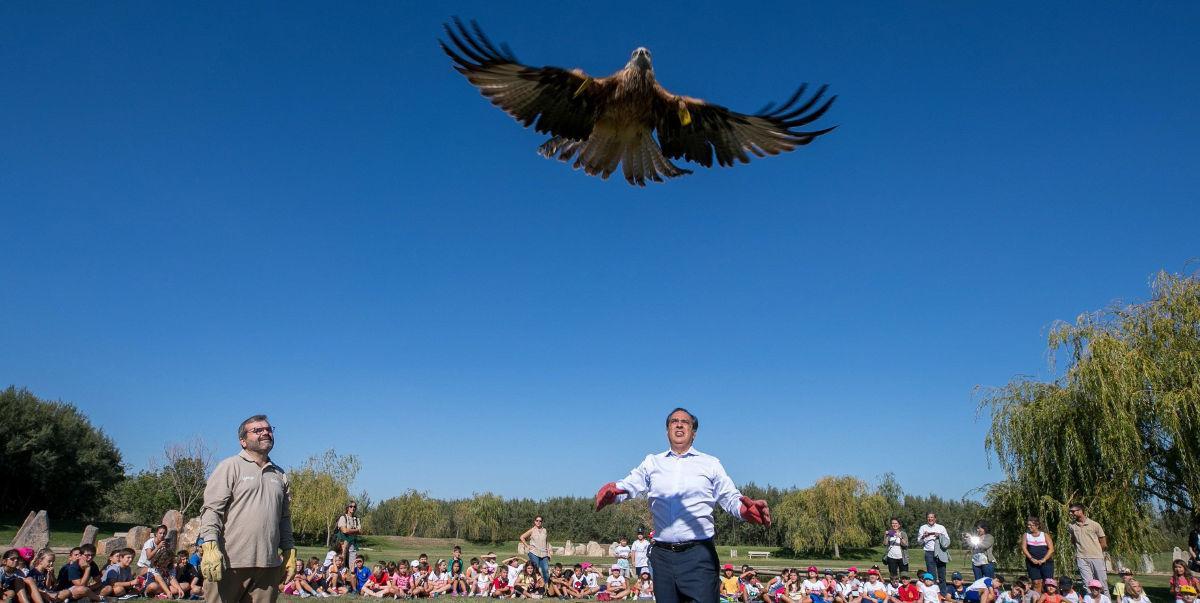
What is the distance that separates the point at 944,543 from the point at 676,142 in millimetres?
11674

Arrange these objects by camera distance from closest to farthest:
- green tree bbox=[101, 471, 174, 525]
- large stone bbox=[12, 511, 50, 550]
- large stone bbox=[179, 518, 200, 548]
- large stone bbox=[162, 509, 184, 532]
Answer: large stone bbox=[12, 511, 50, 550] → large stone bbox=[162, 509, 184, 532] → large stone bbox=[179, 518, 200, 548] → green tree bbox=[101, 471, 174, 525]

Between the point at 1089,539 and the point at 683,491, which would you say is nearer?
the point at 683,491

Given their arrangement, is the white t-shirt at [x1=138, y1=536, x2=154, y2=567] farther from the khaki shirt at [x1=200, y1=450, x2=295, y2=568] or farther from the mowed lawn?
the khaki shirt at [x1=200, y1=450, x2=295, y2=568]

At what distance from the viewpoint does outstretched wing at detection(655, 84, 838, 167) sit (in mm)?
7137

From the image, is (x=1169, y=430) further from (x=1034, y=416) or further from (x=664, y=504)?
(x=664, y=504)

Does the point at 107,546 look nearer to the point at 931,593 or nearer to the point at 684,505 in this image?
the point at 931,593

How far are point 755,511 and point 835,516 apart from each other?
171 feet

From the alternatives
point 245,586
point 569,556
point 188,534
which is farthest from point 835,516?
point 245,586

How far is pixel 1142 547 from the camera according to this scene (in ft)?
52.2

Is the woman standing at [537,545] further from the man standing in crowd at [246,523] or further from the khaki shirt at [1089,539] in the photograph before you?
the man standing in crowd at [246,523]

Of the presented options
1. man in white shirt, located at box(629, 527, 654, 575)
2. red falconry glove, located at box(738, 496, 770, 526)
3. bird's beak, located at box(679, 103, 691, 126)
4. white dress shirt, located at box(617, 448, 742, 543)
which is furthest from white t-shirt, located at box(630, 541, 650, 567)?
red falconry glove, located at box(738, 496, 770, 526)

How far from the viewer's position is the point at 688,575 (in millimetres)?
4320

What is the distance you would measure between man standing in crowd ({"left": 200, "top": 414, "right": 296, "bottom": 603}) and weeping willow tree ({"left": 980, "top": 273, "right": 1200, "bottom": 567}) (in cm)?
1652

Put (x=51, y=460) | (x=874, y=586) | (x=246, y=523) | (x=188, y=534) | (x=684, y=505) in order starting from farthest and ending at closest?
(x=51, y=460) < (x=188, y=534) < (x=874, y=586) < (x=246, y=523) < (x=684, y=505)
